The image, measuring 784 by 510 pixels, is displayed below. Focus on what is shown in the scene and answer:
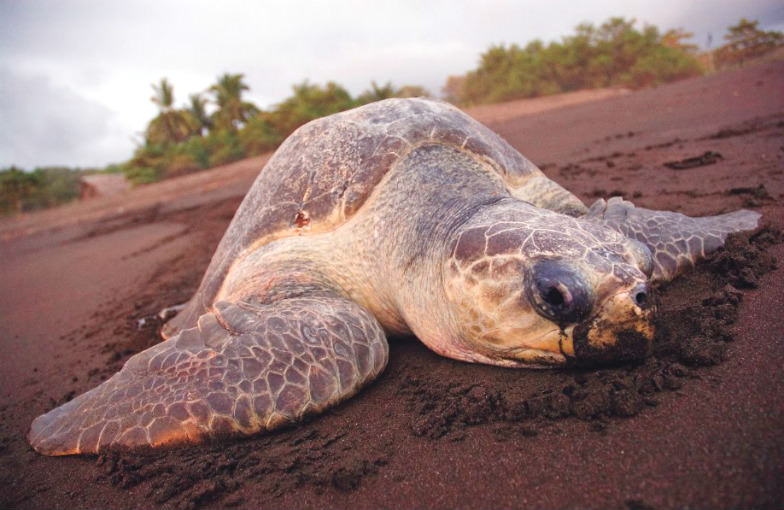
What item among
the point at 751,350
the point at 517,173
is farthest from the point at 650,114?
the point at 751,350

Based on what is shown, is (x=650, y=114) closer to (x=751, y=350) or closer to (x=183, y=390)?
(x=751, y=350)

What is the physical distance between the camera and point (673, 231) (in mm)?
1819

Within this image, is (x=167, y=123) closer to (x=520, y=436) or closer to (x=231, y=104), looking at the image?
(x=231, y=104)

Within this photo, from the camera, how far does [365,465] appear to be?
105 cm

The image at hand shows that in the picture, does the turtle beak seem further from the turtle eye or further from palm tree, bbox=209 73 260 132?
palm tree, bbox=209 73 260 132

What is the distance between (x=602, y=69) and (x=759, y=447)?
1933 centimetres

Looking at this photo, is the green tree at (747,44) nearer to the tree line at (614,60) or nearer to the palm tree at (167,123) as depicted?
the tree line at (614,60)

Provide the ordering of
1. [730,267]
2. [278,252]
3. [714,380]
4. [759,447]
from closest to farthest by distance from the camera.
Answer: [759,447]
[714,380]
[730,267]
[278,252]

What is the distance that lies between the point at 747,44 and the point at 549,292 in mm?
23424

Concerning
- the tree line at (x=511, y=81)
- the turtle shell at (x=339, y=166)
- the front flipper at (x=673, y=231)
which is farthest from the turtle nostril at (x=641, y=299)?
the tree line at (x=511, y=81)

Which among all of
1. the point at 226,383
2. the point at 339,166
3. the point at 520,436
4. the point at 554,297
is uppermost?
the point at 339,166

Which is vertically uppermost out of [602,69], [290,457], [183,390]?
[602,69]

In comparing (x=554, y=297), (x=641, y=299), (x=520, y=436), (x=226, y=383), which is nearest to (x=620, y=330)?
(x=641, y=299)

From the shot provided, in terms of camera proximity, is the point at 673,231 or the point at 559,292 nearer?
the point at 559,292
